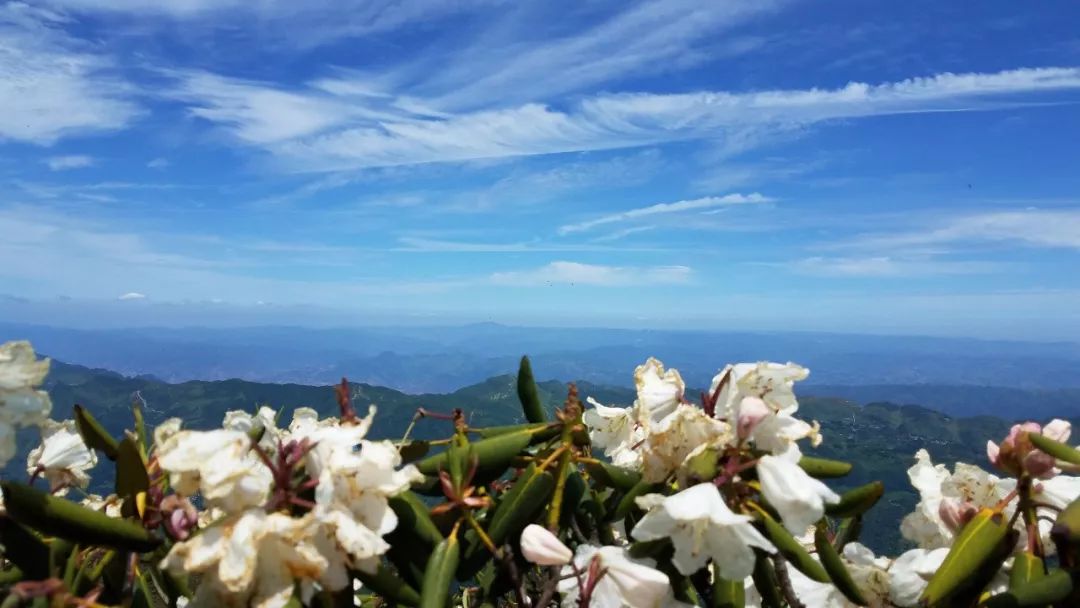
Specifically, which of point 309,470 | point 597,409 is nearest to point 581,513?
point 597,409

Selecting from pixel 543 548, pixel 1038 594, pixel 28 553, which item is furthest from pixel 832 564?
pixel 28 553

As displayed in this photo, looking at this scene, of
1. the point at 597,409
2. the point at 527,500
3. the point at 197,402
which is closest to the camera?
the point at 527,500

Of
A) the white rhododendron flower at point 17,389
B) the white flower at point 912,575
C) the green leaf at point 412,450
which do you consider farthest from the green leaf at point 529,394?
the white rhododendron flower at point 17,389

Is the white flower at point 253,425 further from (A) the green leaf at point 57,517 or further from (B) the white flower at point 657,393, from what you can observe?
(B) the white flower at point 657,393

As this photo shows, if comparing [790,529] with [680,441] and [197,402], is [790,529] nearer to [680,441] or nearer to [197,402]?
[680,441]

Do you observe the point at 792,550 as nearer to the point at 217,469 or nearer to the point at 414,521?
the point at 414,521

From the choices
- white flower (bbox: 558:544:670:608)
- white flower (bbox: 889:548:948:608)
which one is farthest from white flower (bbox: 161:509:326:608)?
white flower (bbox: 889:548:948:608)

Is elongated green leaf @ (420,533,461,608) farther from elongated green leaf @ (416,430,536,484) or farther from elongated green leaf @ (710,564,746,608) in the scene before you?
elongated green leaf @ (710,564,746,608)
